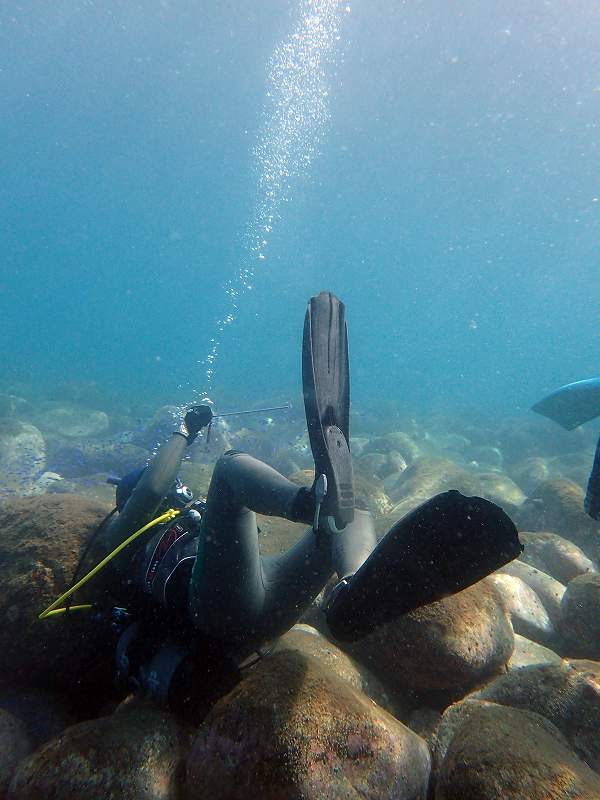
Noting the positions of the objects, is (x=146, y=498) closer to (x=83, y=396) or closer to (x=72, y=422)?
(x=72, y=422)

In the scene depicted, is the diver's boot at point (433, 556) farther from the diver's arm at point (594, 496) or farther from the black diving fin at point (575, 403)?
the black diving fin at point (575, 403)

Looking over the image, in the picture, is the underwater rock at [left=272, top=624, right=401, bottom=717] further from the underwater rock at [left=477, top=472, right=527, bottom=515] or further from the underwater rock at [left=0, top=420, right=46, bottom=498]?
the underwater rock at [left=0, top=420, right=46, bottom=498]

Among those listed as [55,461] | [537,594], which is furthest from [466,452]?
[55,461]

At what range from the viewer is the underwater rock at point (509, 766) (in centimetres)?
148

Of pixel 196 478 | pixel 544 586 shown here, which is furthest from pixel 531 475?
pixel 196 478

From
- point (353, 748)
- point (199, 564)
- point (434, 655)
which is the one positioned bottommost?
point (434, 655)

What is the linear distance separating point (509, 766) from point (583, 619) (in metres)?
2.50

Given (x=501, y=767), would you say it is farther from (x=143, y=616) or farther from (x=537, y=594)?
(x=537, y=594)

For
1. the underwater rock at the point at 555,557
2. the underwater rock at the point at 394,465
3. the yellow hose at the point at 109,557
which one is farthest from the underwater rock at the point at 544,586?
the underwater rock at the point at 394,465

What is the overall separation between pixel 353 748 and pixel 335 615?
0.52m

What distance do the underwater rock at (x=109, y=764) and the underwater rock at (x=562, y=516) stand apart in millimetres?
5933

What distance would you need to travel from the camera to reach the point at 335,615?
79.6 inches

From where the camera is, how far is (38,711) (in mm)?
2436

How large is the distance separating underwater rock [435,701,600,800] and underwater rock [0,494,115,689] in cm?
235
